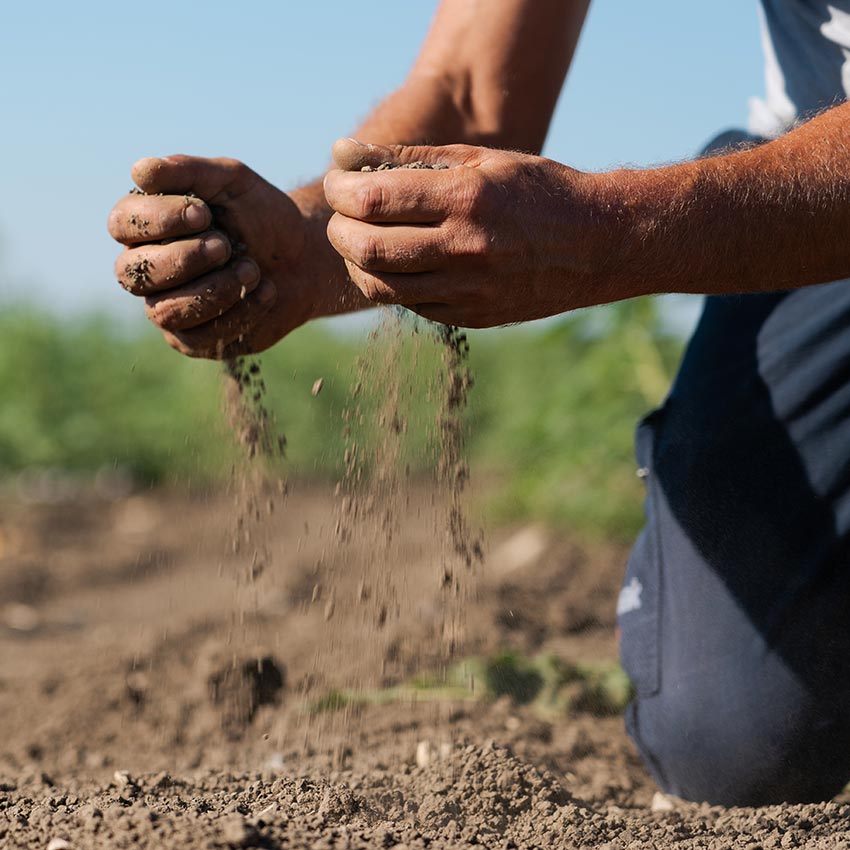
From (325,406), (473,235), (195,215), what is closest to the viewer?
(473,235)

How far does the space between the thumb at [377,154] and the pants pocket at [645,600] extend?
3.54 feet

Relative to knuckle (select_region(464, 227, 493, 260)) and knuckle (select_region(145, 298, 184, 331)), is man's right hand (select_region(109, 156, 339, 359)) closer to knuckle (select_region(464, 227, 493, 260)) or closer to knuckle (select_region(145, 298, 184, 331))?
knuckle (select_region(145, 298, 184, 331))

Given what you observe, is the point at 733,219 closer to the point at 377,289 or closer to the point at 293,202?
the point at 377,289

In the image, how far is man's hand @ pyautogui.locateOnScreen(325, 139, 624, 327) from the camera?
151 centimetres

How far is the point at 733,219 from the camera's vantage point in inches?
63.8

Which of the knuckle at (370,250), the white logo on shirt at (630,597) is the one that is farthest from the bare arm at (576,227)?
the white logo on shirt at (630,597)

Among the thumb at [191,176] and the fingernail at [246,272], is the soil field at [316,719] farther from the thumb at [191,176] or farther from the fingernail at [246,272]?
the thumb at [191,176]

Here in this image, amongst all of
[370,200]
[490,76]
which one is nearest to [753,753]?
[370,200]

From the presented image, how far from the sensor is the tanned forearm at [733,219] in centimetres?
158

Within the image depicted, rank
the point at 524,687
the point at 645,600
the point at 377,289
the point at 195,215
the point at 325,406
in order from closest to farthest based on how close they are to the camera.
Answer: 1. the point at 377,289
2. the point at 195,215
3. the point at 645,600
4. the point at 524,687
5. the point at 325,406

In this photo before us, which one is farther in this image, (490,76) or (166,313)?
(490,76)

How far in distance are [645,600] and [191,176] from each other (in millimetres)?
1297

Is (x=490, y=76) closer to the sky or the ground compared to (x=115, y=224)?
closer to the sky

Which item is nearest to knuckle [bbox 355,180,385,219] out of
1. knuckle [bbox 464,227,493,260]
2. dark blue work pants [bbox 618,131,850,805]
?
knuckle [bbox 464,227,493,260]
